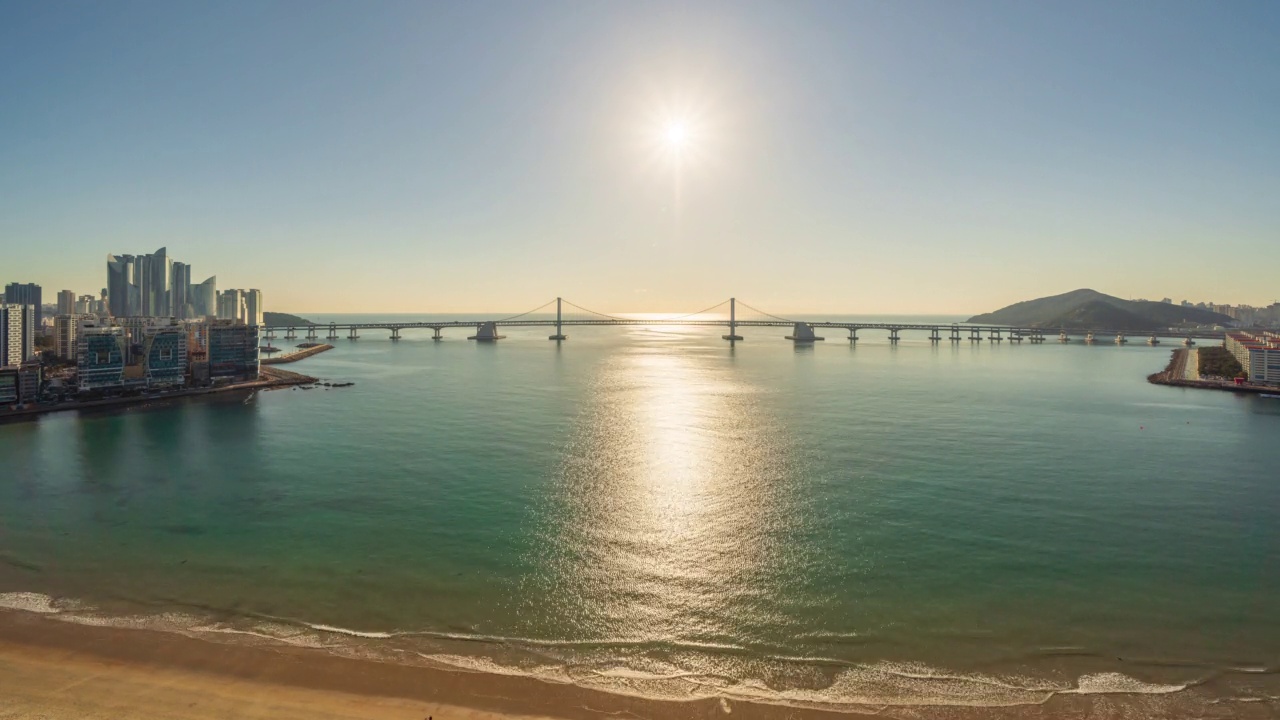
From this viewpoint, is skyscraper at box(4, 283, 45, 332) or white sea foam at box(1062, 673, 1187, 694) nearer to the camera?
white sea foam at box(1062, 673, 1187, 694)

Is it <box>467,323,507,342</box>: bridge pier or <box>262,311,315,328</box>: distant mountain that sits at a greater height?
<box>262,311,315,328</box>: distant mountain

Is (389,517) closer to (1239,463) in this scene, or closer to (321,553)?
(321,553)

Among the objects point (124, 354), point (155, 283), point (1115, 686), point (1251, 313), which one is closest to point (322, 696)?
point (1115, 686)

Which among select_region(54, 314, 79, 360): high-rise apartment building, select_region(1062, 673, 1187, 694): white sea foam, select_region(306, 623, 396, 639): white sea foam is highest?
select_region(54, 314, 79, 360): high-rise apartment building

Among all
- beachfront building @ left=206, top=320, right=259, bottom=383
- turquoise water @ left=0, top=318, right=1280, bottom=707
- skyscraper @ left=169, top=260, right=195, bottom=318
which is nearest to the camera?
turquoise water @ left=0, top=318, right=1280, bottom=707

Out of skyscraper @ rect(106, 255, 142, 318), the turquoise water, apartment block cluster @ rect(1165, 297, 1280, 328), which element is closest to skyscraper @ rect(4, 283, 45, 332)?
skyscraper @ rect(106, 255, 142, 318)

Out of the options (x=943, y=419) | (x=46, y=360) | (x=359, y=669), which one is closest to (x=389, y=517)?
(x=359, y=669)

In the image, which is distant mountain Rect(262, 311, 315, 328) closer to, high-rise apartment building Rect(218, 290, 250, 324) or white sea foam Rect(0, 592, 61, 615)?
high-rise apartment building Rect(218, 290, 250, 324)
